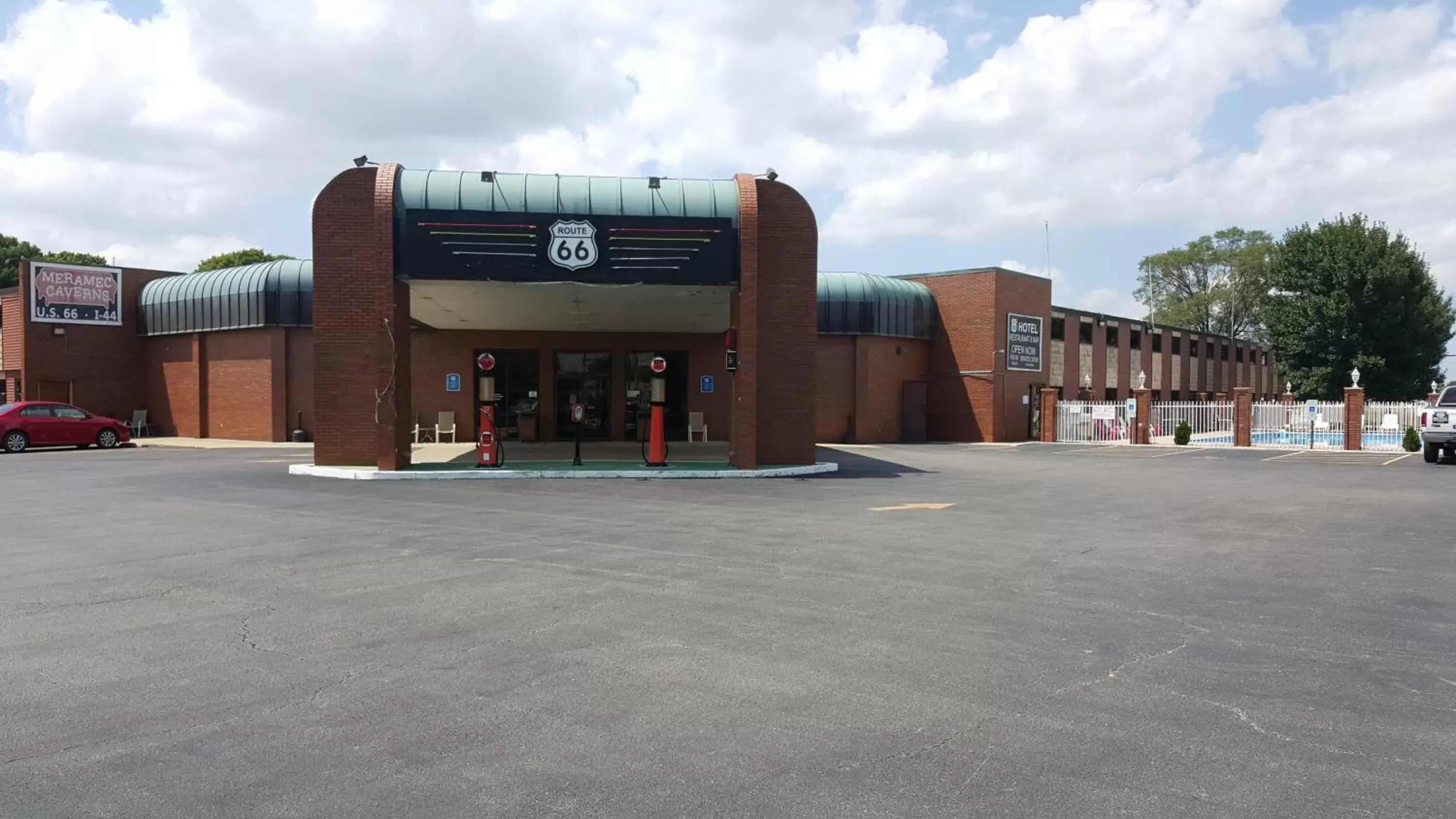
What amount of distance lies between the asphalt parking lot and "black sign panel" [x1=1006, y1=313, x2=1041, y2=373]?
2443cm

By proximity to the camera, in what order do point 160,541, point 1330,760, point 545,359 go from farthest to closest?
point 545,359 < point 160,541 < point 1330,760

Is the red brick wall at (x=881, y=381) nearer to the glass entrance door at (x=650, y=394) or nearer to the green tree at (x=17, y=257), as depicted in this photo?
the glass entrance door at (x=650, y=394)

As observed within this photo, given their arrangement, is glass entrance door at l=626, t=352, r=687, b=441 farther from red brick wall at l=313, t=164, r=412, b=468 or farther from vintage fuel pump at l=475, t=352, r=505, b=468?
red brick wall at l=313, t=164, r=412, b=468

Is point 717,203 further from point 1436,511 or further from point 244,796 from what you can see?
point 244,796

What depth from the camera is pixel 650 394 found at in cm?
3103

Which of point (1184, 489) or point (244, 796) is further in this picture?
point (1184, 489)

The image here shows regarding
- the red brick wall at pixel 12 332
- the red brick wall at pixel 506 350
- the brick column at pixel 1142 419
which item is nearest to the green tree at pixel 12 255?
the red brick wall at pixel 12 332

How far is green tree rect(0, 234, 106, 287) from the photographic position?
57.8 m

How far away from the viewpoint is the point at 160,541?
1042cm

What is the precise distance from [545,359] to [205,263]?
1629 inches

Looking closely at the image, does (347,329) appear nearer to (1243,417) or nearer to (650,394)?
(650,394)

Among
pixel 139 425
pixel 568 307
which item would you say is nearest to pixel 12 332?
pixel 139 425

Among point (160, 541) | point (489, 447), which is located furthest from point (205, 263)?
point (160, 541)

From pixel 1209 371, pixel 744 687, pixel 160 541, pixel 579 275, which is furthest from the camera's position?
pixel 1209 371
